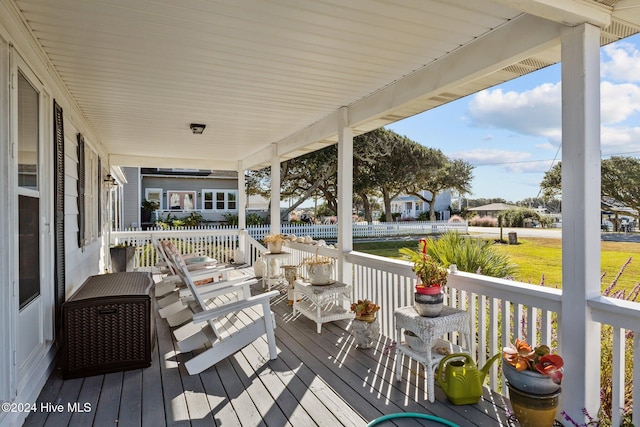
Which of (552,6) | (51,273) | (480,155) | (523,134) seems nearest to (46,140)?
(51,273)

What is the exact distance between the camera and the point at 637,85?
8.88 metres

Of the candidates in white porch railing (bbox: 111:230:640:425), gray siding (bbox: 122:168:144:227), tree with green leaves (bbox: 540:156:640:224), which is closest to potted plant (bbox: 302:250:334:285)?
white porch railing (bbox: 111:230:640:425)

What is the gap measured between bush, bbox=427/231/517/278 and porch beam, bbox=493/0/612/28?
2.60m

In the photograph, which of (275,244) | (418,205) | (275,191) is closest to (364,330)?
(275,244)

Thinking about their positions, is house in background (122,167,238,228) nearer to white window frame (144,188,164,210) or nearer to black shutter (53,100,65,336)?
white window frame (144,188,164,210)

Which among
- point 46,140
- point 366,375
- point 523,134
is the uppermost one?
point 523,134

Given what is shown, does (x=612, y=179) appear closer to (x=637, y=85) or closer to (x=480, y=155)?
(x=637, y=85)

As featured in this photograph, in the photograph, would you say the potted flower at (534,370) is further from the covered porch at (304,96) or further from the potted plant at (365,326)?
the potted plant at (365,326)

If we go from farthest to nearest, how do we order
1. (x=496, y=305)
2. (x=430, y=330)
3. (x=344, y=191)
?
(x=344, y=191), (x=496, y=305), (x=430, y=330)

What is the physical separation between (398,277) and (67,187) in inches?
131

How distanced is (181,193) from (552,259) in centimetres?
1514

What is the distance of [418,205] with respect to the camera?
3141 centimetres

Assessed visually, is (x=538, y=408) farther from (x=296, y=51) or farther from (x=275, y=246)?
(x=275, y=246)

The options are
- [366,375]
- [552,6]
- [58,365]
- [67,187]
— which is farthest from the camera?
[67,187]
